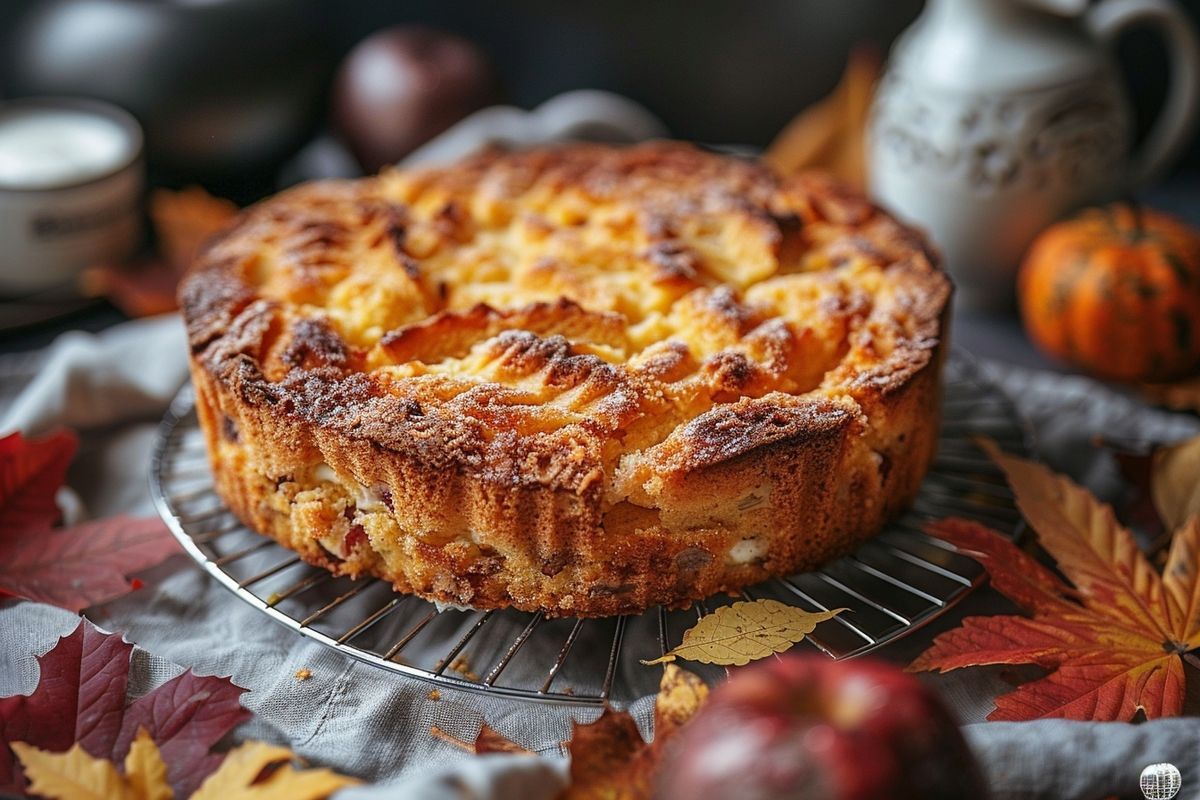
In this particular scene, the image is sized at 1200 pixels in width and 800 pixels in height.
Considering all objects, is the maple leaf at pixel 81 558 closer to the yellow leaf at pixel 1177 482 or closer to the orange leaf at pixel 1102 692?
the orange leaf at pixel 1102 692

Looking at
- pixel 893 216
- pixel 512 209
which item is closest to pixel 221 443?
pixel 512 209

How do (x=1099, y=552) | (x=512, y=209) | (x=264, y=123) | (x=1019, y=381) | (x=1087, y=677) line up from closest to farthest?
1. (x=1087, y=677)
2. (x=1099, y=552)
3. (x=512, y=209)
4. (x=1019, y=381)
5. (x=264, y=123)

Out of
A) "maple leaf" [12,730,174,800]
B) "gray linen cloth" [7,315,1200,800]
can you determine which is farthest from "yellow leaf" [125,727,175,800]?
"gray linen cloth" [7,315,1200,800]

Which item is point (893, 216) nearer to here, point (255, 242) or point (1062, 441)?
point (1062, 441)

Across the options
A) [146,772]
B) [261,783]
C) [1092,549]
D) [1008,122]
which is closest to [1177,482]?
[1092,549]

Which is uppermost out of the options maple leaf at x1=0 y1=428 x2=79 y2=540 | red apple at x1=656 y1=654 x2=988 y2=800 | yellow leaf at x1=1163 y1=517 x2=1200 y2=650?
red apple at x1=656 y1=654 x2=988 y2=800

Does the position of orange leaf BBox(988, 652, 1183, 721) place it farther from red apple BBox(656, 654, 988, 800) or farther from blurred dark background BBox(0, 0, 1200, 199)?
blurred dark background BBox(0, 0, 1200, 199)

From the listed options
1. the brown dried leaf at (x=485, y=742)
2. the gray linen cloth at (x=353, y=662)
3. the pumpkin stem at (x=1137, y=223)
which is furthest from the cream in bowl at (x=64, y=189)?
the pumpkin stem at (x=1137, y=223)
